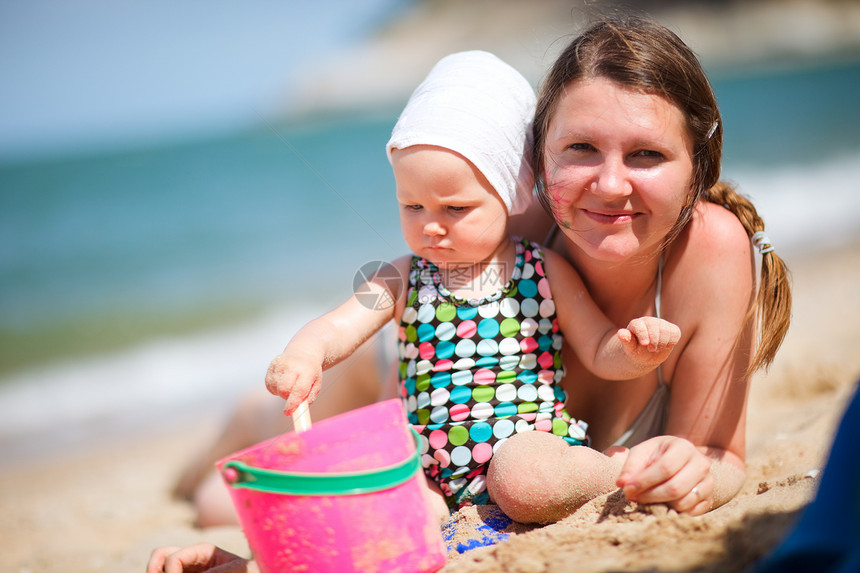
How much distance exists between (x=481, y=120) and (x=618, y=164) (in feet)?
1.32

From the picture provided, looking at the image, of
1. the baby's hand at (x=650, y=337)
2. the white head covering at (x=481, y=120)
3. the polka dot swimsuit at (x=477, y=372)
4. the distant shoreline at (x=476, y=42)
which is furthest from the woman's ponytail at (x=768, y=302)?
the distant shoreline at (x=476, y=42)

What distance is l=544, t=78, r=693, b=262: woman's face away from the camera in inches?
68.6

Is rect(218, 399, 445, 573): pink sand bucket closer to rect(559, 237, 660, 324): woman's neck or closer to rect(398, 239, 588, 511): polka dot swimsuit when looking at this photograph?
rect(398, 239, 588, 511): polka dot swimsuit

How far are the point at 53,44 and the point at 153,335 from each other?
14.1m

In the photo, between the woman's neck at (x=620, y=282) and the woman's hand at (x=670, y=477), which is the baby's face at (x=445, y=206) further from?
the woman's hand at (x=670, y=477)

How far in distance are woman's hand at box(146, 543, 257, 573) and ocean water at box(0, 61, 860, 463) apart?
39.3 inches

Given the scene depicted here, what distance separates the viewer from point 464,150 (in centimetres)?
186

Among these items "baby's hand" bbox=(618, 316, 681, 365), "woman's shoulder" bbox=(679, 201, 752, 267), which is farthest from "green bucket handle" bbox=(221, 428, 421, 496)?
"woman's shoulder" bbox=(679, 201, 752, 267)

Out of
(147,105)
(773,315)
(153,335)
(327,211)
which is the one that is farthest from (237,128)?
(773,315)

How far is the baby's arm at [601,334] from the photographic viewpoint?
1.62 metres

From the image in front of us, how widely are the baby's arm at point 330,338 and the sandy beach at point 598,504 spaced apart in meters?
0.53

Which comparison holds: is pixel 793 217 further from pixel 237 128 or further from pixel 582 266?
pixel 237 128

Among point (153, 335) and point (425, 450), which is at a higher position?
point (153, 335)

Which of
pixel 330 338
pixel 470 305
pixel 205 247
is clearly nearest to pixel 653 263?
pixel 470 305
